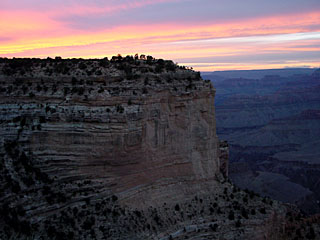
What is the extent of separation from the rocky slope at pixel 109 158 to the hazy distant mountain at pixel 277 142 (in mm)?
30594

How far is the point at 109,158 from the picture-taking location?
20.1m

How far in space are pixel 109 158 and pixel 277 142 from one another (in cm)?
7951

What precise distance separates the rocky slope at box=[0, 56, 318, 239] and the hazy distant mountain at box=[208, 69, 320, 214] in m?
30.6

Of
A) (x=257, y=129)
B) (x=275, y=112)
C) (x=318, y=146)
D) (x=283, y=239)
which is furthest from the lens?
(x=275, y=112)

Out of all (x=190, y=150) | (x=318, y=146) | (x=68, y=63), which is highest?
(x=68, y=63)

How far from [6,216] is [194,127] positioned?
34.8 ft

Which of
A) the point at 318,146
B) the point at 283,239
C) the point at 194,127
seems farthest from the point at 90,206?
the point at 318,146

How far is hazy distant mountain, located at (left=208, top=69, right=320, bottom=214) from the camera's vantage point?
5800 cm

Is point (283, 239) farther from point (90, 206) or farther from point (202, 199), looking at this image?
point (90, 206)

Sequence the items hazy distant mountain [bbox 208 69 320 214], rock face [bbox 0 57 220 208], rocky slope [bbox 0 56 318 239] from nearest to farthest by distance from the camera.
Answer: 1. rocky slope [bbox 0 56 318 239]
2. rock face [bbox 0 57 220 208]
3. hazy distant mountain [bbox 208 69 320 214]

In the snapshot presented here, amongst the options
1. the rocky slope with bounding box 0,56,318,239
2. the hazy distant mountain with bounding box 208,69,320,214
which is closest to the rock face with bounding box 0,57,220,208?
the rocky slope with bounding box 0,56,318,239

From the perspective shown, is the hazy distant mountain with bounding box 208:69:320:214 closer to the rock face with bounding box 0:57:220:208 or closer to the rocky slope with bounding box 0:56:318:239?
the rocky slope with bounding box 0:56:318:239

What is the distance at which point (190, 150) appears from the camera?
76.4 feet

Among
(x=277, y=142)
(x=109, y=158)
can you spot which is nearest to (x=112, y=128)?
(x=109, y=158)
